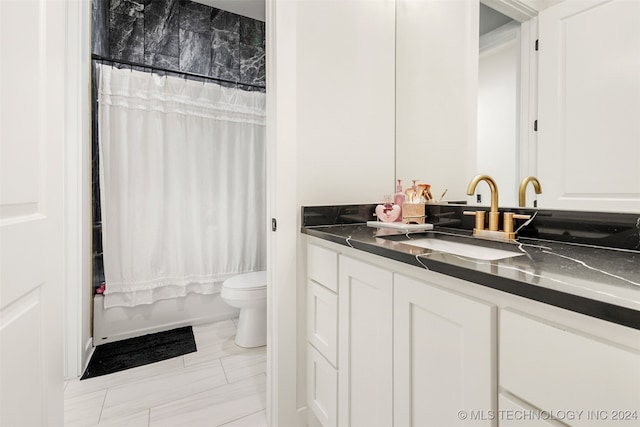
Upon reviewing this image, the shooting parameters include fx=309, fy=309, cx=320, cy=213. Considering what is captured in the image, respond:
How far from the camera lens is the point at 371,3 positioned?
1.58 metres

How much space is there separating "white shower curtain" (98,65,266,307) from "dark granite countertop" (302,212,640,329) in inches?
69.8

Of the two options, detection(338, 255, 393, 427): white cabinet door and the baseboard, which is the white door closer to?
detection(338, 255, 393, 427): white cabinet door

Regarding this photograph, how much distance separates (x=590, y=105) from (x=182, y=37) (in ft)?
8.67

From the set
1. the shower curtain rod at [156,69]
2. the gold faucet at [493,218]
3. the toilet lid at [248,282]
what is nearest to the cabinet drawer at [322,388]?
the gold faucet at [493,218]

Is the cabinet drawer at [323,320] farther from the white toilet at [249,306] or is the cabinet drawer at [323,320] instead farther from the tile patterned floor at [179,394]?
the white toilet at [249,306]

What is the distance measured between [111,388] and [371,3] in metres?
2.46

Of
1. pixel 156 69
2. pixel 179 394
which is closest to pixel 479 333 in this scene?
pixel 179 394

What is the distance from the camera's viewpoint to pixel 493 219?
1146mm

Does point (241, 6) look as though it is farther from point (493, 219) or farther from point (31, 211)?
point (493, 219)

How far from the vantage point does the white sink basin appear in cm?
95

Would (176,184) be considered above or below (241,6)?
below

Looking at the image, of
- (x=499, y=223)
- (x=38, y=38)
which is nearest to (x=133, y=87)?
(x=38, y=38)

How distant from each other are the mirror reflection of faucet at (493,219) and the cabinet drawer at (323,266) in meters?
0.56

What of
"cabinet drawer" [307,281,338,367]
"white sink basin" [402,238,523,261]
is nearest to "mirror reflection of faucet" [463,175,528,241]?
"white sink basin" [402,238,523,261]
